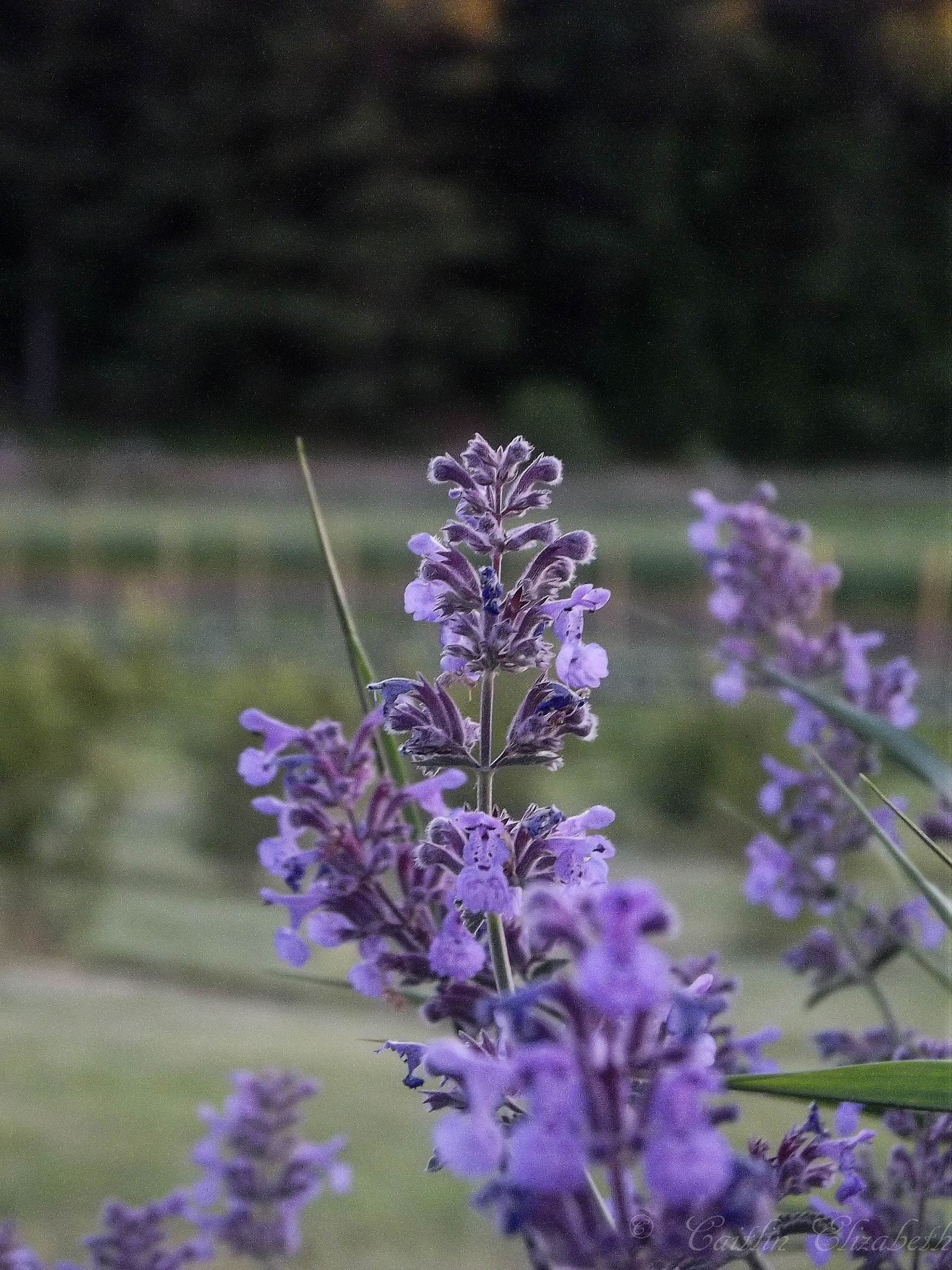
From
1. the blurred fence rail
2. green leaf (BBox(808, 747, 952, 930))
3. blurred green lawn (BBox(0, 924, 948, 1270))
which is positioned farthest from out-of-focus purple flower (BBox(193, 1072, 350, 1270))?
the blurred fence rail

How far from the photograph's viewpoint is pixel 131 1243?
17.8 inches

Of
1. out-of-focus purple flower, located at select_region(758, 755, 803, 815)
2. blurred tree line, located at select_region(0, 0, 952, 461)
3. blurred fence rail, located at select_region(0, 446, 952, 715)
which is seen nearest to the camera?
out-of-focus purple flower, located at select_region(758, 755, 803, 815)

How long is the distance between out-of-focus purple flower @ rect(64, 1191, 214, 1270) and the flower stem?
0.24m

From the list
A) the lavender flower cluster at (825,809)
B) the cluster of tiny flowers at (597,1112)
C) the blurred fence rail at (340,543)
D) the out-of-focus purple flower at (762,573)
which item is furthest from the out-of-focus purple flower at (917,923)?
the blurred fence rail at (340,543)

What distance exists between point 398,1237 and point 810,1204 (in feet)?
4.03

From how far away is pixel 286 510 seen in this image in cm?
745

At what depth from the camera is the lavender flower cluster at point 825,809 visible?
1.22 feet

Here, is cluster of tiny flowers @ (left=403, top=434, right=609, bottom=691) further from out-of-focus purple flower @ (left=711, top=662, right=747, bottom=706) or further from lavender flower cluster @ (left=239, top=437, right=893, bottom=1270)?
out-of-focus purple flower @ (left=711, top=662, right=747, bottom=706)

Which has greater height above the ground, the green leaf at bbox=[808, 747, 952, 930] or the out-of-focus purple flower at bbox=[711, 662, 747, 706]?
the out-of-focus purple flower at bbox=[711, 662, 747, 706]

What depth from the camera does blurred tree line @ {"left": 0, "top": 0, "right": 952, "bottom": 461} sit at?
5785mm

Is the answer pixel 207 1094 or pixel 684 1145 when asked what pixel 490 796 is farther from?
pixel 207 1094

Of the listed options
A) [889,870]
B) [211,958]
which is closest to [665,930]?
[889,870]

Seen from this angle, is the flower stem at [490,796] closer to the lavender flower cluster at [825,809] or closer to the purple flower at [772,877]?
the lavender flower cluster at [825,809]

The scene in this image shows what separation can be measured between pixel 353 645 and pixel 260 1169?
1.03 feet
